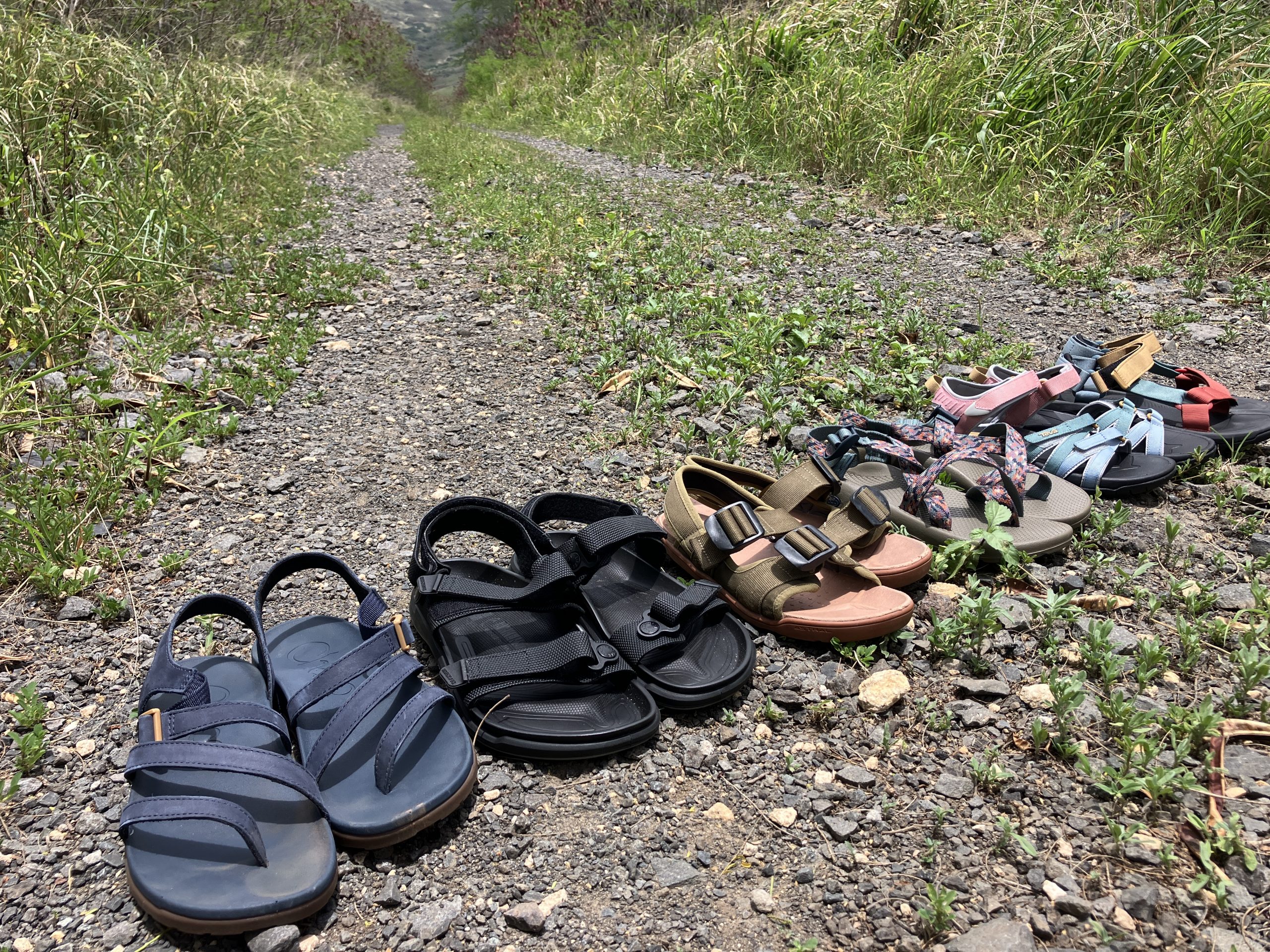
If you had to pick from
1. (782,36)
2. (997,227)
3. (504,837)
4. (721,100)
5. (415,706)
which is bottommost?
(504,837)

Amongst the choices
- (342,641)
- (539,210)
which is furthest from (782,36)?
(342,641)

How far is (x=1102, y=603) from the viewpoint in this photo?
2.20 meters

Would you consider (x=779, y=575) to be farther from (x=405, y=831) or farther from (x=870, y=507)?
(x=405, y=831)

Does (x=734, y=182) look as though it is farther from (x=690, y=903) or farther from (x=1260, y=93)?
(x=690, y=903)

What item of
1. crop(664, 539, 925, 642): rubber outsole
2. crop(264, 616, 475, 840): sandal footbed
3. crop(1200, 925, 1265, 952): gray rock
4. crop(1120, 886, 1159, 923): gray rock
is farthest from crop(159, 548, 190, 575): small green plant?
crop(1200, 925, 1265, 952): gray rock

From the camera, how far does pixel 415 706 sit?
5.53 ft

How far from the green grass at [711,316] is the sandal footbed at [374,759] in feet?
4.99

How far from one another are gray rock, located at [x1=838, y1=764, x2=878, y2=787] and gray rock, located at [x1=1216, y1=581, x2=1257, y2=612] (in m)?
1.20

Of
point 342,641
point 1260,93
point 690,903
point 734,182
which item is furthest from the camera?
point 734,182

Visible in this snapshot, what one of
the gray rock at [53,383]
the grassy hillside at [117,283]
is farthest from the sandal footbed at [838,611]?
the gray rock at [53,383]

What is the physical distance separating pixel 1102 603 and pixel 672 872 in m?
1.49

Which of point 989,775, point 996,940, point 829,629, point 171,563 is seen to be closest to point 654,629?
point 829,629

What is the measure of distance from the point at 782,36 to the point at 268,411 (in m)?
7.34

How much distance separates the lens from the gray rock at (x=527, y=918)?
146 centimetres
